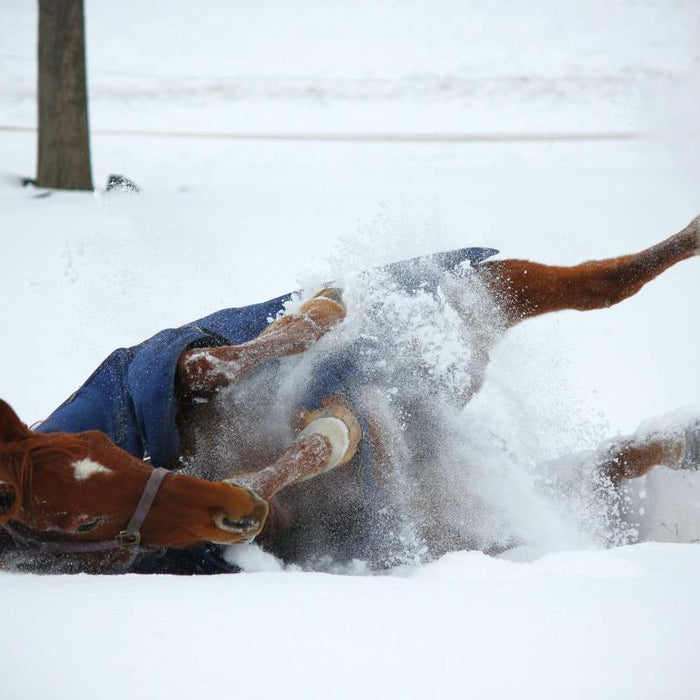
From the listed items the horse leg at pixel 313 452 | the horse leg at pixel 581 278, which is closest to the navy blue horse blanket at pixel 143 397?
the horse leg at pixel 313 452

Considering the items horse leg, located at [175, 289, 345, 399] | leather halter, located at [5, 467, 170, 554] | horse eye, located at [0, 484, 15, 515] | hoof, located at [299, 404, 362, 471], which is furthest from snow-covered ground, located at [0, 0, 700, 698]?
horse leg, located at [175, 289, 345, 399]

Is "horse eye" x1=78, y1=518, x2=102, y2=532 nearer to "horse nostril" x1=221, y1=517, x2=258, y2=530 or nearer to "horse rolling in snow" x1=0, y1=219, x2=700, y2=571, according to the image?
"horse rolling in snow" x1=0, y1=219, x2=700, y2=571

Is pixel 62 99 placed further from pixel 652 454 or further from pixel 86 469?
pixel 86 469

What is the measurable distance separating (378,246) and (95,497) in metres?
1.48

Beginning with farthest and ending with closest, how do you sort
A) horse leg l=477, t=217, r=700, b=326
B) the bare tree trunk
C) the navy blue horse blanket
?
the bare tree trunk < horse leg l=477, t=217, r=700, b=326 < the navy blue horse blanket

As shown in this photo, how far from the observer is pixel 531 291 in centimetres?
267

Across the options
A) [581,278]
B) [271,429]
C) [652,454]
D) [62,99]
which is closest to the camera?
[271,429]

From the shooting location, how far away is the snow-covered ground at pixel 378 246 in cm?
145

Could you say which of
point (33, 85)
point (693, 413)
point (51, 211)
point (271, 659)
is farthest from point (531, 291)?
point (33, 85)

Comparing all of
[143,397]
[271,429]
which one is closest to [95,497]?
[143,397]

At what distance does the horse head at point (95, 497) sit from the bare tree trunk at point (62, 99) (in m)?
5.55

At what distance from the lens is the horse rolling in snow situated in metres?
1.63

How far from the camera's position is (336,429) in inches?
79.3

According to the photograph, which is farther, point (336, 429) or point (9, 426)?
point (336, 429)
